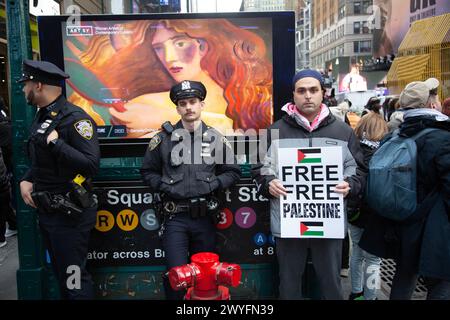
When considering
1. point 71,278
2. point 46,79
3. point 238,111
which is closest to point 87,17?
point 46,79

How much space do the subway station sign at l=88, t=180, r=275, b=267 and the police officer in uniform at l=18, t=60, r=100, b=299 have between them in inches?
18.7

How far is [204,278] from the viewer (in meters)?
2.33

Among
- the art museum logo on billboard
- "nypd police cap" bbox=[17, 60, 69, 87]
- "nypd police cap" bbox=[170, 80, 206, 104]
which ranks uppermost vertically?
the art museum logo on billboard

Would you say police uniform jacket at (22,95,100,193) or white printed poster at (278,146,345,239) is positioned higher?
police uniform jacket at (22,95,100,193)

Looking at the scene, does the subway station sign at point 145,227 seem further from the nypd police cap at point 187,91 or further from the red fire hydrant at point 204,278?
the red fire hydrant at point 204,278

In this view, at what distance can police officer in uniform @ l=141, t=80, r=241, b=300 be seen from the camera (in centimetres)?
317

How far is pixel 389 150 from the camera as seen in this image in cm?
302

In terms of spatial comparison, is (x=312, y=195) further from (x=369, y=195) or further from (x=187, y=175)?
(x=187, y=175)

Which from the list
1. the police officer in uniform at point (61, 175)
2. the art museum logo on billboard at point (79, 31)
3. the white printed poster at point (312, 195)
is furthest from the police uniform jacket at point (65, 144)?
the white printed poster at point (312, 195)

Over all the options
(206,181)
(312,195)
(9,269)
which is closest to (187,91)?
(206,181)

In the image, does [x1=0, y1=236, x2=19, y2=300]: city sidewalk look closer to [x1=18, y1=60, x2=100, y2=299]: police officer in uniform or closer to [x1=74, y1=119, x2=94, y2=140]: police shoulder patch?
[x1=18, y1=60, x2=100, y2=299]: police officer in uniform

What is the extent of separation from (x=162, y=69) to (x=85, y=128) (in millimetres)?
1083

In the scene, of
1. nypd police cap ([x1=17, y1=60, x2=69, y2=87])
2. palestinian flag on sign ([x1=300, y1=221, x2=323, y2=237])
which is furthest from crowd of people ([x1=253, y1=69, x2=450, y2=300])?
nypd police cap ([x1=17, y1=60, x2=69, y2=87])

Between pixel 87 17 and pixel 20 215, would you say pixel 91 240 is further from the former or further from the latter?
pixel 87 17
